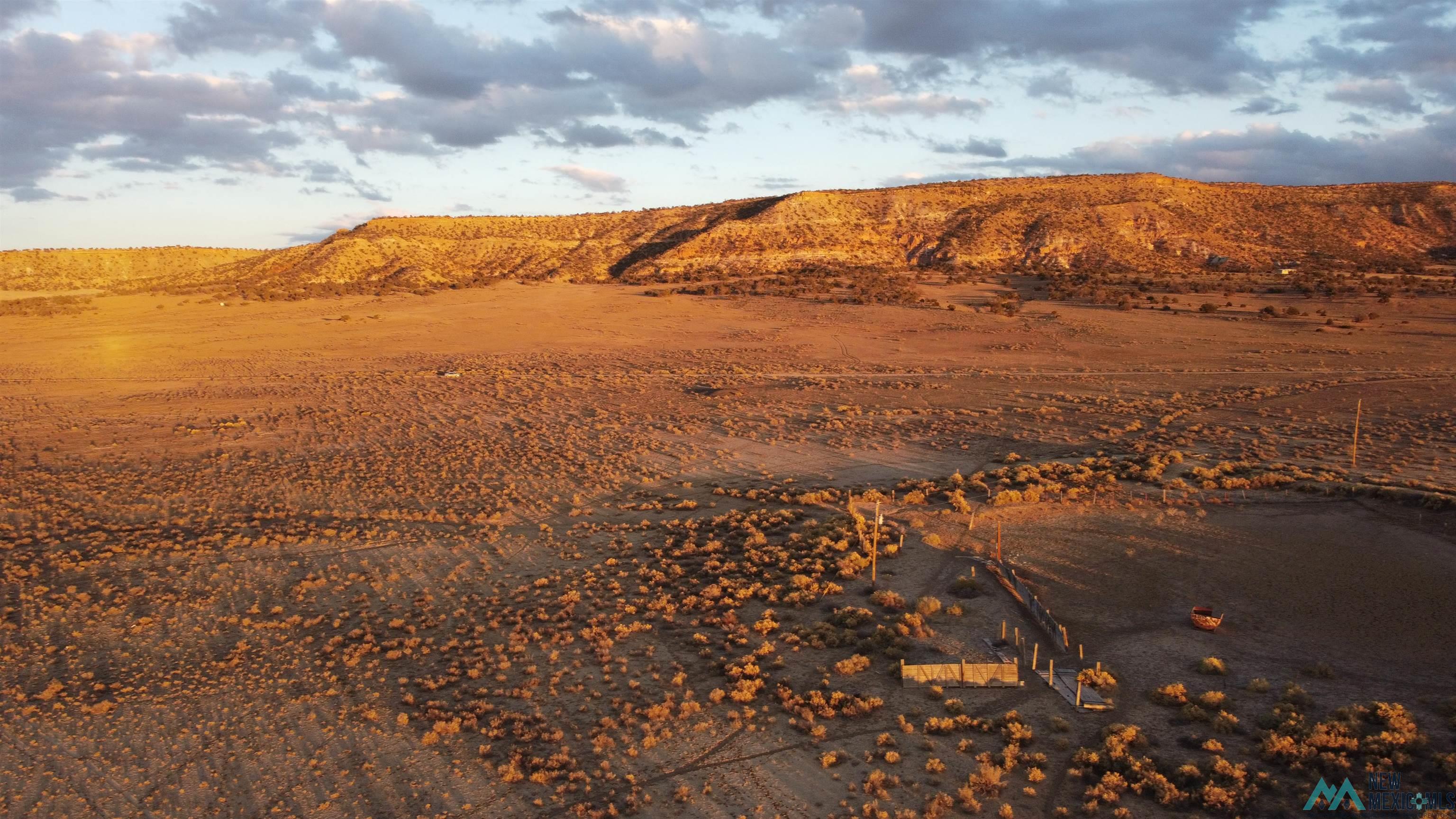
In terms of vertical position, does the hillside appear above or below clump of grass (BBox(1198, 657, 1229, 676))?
above

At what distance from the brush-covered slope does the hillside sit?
159 inches

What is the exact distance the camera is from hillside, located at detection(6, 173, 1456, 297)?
2692 inches

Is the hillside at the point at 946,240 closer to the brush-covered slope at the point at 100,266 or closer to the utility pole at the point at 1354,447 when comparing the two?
the brush-covered slope at the point at 100,266

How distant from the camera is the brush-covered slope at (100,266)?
90.6 m

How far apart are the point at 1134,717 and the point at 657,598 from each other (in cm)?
710

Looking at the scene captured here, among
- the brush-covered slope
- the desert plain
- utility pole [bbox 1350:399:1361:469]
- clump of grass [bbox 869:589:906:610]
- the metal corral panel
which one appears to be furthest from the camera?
the brush-covered slope

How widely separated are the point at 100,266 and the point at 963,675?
383 feet

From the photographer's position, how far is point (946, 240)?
74.6 meters

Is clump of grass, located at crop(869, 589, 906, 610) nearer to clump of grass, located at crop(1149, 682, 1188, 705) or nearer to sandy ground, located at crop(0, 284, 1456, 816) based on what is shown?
sandy ground, located at crop(0, 284, 1456, 816)

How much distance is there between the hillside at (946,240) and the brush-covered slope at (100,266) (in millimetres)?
4038

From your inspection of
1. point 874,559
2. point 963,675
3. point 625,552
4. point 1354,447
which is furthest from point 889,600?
point 1354,447

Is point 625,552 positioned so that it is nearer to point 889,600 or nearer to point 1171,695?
point 889,600

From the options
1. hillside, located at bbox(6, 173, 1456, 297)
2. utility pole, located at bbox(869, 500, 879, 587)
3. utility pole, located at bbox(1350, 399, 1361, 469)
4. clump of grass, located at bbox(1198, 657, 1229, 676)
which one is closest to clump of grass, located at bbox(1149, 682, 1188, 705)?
clump of grass, located at bbox(1198, 657, 1229, 676)

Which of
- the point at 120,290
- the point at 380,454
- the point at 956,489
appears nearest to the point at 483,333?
the point at 380,454
